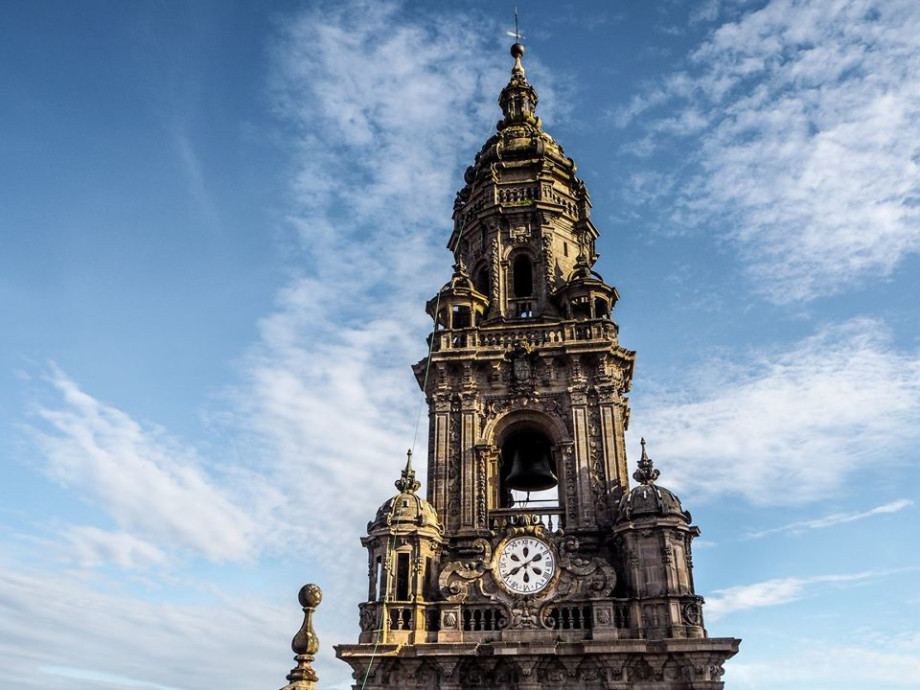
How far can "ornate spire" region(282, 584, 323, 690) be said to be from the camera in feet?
44.7

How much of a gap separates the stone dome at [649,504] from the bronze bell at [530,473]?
3.71 m

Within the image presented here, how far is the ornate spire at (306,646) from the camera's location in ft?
44.7

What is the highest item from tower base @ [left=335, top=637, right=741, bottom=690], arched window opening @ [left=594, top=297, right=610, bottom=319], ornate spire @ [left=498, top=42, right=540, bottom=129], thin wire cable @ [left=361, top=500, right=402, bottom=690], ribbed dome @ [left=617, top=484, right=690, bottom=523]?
ornate spire @ [left=498, top=42, right=540, bottom=129]

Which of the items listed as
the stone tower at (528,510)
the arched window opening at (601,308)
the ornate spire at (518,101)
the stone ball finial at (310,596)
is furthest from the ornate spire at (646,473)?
the ornate spire at (518,101)

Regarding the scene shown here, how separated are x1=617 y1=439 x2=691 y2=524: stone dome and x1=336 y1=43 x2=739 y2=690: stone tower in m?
0.05

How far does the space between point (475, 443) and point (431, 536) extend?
382 cm

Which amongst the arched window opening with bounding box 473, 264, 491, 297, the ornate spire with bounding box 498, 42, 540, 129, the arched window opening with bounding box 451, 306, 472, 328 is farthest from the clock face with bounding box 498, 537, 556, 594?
the ornate spire with bounding box 498, 42, 540, 129

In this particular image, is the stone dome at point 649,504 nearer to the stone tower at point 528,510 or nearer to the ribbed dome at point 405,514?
the stone tower at point 528,510

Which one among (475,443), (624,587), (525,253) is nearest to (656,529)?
(624,587)

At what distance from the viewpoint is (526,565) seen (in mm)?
25219

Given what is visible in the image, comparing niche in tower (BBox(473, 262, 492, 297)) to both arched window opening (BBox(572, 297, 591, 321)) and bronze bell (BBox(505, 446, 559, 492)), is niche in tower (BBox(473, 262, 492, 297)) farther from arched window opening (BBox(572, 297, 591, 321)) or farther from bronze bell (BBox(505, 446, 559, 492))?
bronze bell (BBox(505, 446, 559, 492))

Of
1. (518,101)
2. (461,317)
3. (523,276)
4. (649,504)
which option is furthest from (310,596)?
(518,101)

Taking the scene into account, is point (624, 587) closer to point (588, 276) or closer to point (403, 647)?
point (403, 647)

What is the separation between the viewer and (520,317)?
32.1 m
